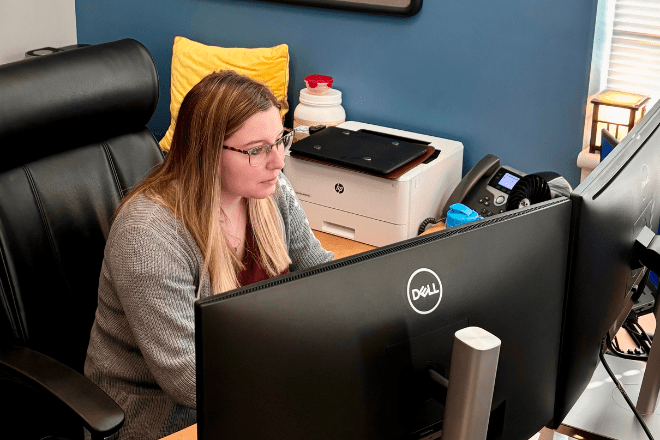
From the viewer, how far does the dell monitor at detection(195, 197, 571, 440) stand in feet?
2.43

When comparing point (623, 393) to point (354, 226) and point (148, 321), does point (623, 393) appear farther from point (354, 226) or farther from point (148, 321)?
point (354, 226)

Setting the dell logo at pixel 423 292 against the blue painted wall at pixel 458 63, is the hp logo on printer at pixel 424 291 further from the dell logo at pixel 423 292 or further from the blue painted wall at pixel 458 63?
the blue painted wall at pixel 458 63

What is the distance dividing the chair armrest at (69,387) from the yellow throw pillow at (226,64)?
137cm

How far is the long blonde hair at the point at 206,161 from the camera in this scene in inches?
54.1

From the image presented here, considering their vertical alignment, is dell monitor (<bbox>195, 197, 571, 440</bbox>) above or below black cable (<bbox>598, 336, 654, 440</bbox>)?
above

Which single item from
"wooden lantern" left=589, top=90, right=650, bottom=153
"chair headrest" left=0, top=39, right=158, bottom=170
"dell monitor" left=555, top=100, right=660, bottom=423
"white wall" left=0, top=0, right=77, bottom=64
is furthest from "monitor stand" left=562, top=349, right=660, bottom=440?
"white wall" left=0, top=0, right=77, bottom=64

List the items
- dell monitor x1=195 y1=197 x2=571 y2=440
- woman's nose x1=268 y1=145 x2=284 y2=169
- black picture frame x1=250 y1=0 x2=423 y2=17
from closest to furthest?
dell monitor x1=195 y1=197 x2=571 y2=440 < woman's nose x1=268 y1=145 x2=284 y2=169 < black picture frame x1=250 y1=0 x2=423 y2=17

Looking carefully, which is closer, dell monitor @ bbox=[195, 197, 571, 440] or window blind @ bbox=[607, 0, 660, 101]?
dell monitor @ bbox=[195, 197, 571, 440]

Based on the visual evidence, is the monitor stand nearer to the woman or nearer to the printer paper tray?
the woman

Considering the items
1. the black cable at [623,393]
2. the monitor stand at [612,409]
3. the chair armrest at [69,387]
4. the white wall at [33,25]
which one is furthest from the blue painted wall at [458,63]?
the chair armrest at [69,387]

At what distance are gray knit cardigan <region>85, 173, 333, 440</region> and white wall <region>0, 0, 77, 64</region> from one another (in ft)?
6.92

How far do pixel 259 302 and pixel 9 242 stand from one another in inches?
36.0

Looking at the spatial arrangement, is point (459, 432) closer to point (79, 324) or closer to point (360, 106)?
point (79, 324)

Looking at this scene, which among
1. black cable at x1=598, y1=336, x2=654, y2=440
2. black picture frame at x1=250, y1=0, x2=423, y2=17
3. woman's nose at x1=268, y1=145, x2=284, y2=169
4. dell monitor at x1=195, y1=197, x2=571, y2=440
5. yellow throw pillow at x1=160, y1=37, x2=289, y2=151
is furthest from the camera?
yellow throw pillow at x1=160, y1=37, x2=289, y2=151
